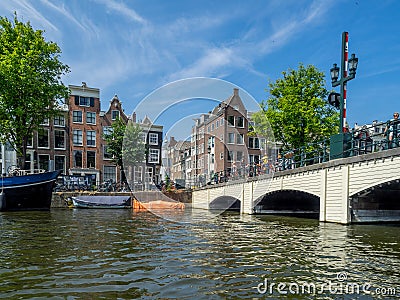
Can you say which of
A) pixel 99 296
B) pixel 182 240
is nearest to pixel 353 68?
pixel 182 240

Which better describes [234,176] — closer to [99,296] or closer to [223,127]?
[223,127]

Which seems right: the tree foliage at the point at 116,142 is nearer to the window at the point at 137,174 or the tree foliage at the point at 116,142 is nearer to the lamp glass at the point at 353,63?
the window at the point at 137,174

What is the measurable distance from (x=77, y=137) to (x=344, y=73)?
35.4m

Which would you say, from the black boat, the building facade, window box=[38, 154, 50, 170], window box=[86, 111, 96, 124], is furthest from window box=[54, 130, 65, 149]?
the black boat

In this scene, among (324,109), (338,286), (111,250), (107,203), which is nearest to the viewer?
(338,286)

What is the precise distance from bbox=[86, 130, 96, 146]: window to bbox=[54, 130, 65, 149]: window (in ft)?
9.68

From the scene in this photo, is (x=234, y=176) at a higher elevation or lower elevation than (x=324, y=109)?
lower

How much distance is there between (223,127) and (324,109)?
13632mm

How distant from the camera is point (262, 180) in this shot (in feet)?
72.3

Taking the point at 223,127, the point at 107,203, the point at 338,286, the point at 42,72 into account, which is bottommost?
the point at 107,203

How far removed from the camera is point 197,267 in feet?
22.2

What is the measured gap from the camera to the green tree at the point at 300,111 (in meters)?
27.6

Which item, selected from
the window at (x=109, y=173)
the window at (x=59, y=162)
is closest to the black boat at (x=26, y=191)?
the window at (x=59, y=162)

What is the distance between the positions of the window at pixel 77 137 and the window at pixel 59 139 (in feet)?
4.14
